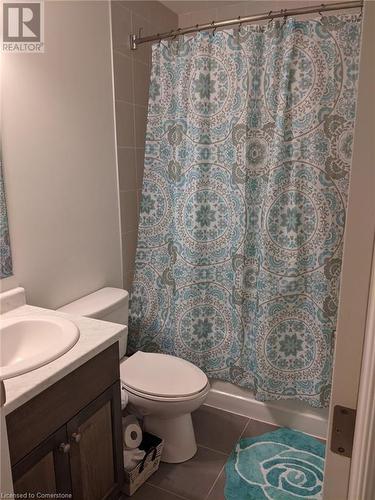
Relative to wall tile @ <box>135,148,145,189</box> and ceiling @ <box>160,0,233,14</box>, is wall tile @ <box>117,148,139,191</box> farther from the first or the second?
ceiling @ <box>160,0,233,14</box>

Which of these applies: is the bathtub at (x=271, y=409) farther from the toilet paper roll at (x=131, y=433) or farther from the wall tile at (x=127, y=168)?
the wall tile at (x=127, y=168)

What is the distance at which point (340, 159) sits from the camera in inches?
68.9

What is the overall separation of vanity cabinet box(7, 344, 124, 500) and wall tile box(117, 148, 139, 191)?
107cm

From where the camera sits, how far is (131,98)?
2172 millimetres

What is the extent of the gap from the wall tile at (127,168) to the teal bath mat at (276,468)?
1.54 metres

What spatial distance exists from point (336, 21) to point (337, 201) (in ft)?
2.59

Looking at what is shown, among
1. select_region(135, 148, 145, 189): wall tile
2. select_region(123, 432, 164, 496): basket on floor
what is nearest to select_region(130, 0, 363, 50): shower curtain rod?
select_region(135, 148, 145, 189): wall tile

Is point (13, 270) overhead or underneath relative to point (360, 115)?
underneath

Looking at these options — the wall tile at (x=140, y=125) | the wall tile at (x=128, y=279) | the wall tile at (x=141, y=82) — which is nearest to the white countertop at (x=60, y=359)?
the wall tile at (x=128, y=279)

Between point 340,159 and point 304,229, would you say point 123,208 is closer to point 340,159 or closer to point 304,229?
point 304,229

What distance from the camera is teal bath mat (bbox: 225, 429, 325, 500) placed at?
5.55 ft

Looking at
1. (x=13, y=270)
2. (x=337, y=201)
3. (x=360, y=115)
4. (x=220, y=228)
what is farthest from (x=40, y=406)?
(x=337, y=201)

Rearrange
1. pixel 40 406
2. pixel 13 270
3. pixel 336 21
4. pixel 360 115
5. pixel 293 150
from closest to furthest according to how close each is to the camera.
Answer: pixel 360 115
pixel 40 406
pixel 13 270
pixel 336 21
pixel 293 150

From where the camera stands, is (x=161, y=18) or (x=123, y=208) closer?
(x=123, y=208)
